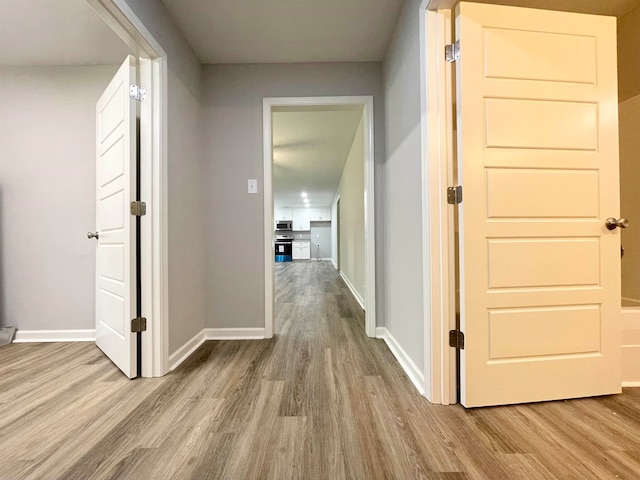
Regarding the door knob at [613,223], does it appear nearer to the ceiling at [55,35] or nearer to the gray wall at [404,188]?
the gray wall at [404,188]

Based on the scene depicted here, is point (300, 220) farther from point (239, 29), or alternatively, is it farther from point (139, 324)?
point (139, 324)

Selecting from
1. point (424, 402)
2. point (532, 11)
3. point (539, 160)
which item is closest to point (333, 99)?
point (532, 11)

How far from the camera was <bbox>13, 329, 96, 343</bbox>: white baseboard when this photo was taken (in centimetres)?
229

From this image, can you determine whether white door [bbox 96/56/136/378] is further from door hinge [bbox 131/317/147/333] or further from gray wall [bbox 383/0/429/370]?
gray wall [bbox 383/0/429/370]

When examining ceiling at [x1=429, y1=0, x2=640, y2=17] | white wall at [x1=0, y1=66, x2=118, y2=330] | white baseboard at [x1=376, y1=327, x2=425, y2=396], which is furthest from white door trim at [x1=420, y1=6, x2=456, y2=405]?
white wall at [x1=0, y1=66, x2=118, y2=330]

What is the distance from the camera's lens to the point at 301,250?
12.5 m

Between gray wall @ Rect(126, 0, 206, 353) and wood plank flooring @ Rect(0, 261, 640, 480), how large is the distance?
1.47 feet

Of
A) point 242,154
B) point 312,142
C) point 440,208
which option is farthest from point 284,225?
point 440,208

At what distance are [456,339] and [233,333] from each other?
1.72 meters

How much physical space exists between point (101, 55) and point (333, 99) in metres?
1.88

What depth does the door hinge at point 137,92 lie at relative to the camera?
5.37 ft

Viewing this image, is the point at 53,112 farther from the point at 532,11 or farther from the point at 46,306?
the point at 532,11

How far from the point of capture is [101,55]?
7.25 feet

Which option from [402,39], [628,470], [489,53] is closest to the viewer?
[628,470]
